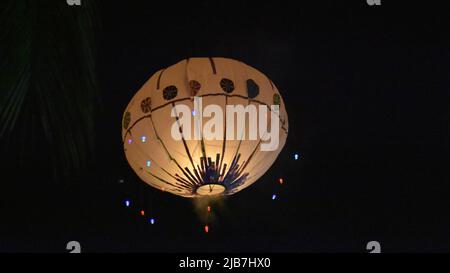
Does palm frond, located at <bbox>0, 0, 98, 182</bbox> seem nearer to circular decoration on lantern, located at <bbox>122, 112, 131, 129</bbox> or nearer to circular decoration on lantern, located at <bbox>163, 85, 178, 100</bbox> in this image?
circular decoration on lantern, located at <bbox>163, 85, 178, 100</bbox>

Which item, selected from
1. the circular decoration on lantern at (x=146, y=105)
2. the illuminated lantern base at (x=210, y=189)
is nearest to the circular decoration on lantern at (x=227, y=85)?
the circular decoration on lantern at (x=146, y=105)

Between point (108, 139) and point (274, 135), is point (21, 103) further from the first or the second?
point (108, 139)

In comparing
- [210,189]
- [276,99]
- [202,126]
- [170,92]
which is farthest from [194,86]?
[210,189]

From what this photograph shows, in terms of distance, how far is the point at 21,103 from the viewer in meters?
2.57

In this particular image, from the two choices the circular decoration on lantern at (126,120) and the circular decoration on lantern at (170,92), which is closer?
the circular decoration on lantern at (170,92)

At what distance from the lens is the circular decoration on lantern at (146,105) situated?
499cm

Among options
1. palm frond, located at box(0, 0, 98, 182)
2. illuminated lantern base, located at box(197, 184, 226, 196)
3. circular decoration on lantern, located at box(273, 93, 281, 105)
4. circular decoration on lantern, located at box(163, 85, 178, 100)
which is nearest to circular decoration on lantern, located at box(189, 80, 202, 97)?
circular decoration on lantern, located at box(163, 85, 178, 100)

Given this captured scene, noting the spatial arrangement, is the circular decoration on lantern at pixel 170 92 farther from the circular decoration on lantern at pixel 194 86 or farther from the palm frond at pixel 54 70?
the palm frond at pixel 54 70

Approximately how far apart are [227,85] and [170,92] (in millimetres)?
384

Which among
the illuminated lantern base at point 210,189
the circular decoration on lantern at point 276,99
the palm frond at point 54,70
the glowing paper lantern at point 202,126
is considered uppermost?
the circular decoration on lantern at point 276,99

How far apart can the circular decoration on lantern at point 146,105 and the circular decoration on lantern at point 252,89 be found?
673 mm

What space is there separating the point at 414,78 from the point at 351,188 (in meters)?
1.16

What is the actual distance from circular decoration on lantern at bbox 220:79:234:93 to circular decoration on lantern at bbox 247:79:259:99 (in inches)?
4.8

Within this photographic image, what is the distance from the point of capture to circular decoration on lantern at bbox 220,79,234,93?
4871 mm
